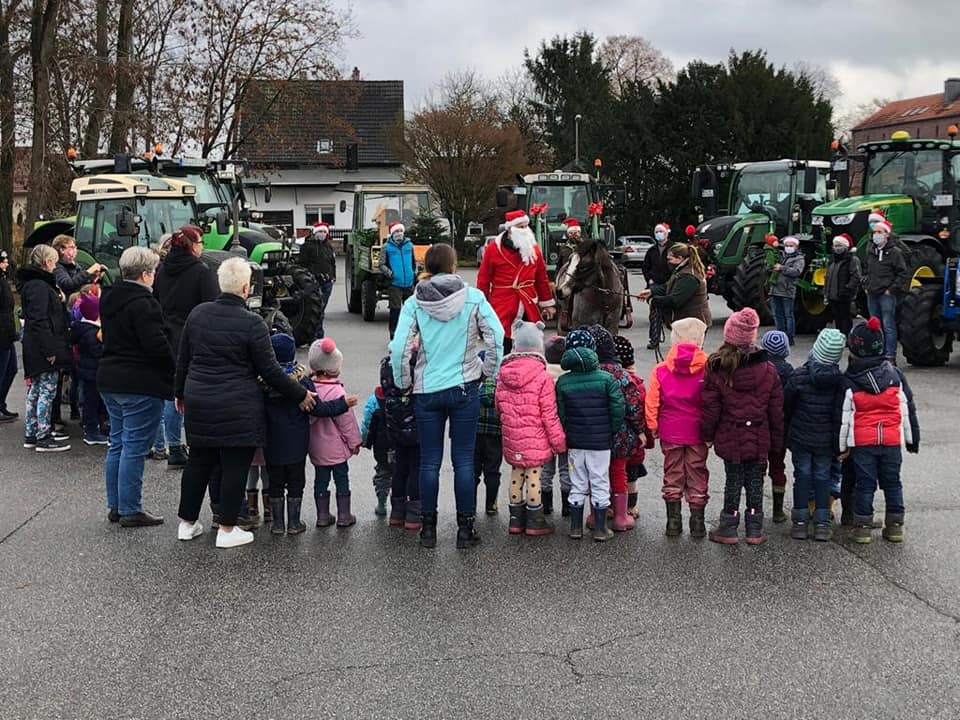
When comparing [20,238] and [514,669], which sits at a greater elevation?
[20,238]

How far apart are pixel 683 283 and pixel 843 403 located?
407 cm

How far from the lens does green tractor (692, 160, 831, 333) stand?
19094mm

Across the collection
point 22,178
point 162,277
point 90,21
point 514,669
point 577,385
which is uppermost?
point 90,21

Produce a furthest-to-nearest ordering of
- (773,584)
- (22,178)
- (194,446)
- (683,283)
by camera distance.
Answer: (22,178) → (683,283) → (194,446) → (773,584)

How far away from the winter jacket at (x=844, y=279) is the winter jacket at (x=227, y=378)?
33.8ft

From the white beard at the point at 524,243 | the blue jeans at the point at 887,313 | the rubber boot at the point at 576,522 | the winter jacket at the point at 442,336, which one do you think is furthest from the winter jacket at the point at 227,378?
the blue jeans at the point at 887,313

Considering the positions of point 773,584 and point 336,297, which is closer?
point 773,584

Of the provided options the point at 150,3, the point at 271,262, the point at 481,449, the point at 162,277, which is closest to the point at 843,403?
the point at 481,449

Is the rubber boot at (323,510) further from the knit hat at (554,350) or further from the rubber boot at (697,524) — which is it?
the rubber boot at (697,524)

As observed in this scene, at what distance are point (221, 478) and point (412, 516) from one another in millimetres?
1203

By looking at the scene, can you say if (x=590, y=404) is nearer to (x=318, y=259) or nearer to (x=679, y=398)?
(x=679, y=398)

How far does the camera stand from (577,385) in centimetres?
691

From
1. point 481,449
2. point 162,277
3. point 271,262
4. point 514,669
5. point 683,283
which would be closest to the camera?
point 514,669

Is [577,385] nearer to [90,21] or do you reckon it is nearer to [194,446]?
[194,446]
